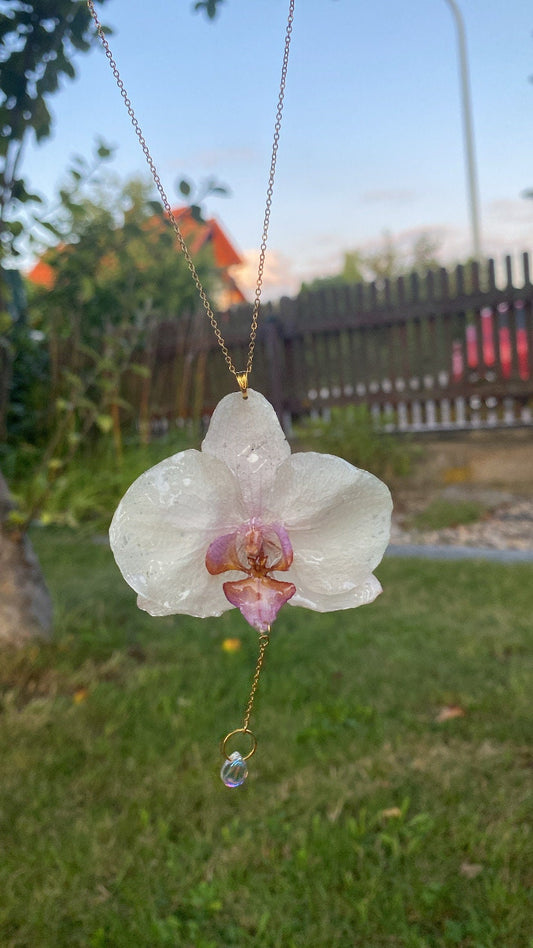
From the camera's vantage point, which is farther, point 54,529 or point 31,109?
point 54,529

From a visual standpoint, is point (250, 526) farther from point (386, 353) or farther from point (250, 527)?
point (386, 353)

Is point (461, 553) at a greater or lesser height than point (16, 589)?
lesser

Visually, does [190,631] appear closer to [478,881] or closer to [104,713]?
[104,713]

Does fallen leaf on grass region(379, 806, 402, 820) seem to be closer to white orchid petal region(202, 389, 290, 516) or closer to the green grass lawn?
the green grass lawn

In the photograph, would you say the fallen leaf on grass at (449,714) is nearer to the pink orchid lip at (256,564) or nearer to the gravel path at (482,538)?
the gravel path at (482,538)

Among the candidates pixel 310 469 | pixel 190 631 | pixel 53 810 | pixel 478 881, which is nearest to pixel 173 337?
pixel 190 631

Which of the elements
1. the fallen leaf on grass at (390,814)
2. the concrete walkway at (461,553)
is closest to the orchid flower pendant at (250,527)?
the fallen leaf on grass at (390,814)

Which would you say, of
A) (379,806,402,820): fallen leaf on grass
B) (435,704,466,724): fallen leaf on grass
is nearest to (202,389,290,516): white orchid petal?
(379,806,402,820): fallen leaf on grass

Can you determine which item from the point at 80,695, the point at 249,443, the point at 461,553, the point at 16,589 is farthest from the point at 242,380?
the point at 461,553
